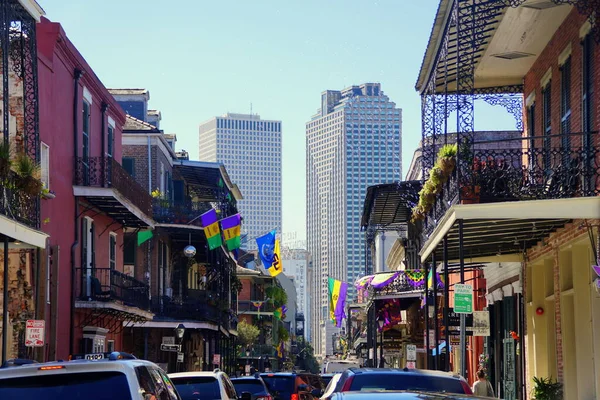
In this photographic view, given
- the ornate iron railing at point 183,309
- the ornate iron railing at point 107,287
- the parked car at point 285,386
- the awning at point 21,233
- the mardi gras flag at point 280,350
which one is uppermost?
the awning at point 21,233

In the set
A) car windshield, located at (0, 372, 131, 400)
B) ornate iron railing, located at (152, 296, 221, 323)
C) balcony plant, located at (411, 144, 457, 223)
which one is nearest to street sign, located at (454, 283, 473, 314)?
balcony plant, located at (411, 144, 457, 223)

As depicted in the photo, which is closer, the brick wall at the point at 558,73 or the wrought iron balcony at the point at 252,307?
the brick wall at the point at 558,73

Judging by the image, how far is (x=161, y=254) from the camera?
149ft

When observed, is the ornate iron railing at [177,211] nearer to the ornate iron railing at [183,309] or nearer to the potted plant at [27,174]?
the ornate iron railing at [183,309]

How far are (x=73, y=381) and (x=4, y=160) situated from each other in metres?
9.96

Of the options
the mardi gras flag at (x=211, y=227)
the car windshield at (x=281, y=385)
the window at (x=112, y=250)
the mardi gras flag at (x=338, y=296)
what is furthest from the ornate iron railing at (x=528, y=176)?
the mardi gras flag at (x=338, y=296)

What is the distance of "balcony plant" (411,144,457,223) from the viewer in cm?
2159

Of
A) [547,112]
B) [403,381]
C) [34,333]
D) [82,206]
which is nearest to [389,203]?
[82,206]

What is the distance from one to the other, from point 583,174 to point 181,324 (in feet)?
85.8

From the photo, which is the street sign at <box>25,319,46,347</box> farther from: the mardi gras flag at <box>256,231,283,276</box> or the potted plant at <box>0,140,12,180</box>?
the mardi gras flag at <box>256,231,283,276</box>

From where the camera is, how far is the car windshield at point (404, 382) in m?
13.2

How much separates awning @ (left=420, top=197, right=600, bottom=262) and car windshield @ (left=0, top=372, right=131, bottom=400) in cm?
940

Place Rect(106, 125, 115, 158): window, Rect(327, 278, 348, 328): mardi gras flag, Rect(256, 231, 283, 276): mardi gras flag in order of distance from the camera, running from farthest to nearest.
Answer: Rect(327, 278, 348, 328): mardi gras flag
Rect(256, 231, 283, 276): mardi gras flag
Rect(106, 125, 115, 158): window

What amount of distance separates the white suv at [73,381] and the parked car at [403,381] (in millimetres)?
3697
